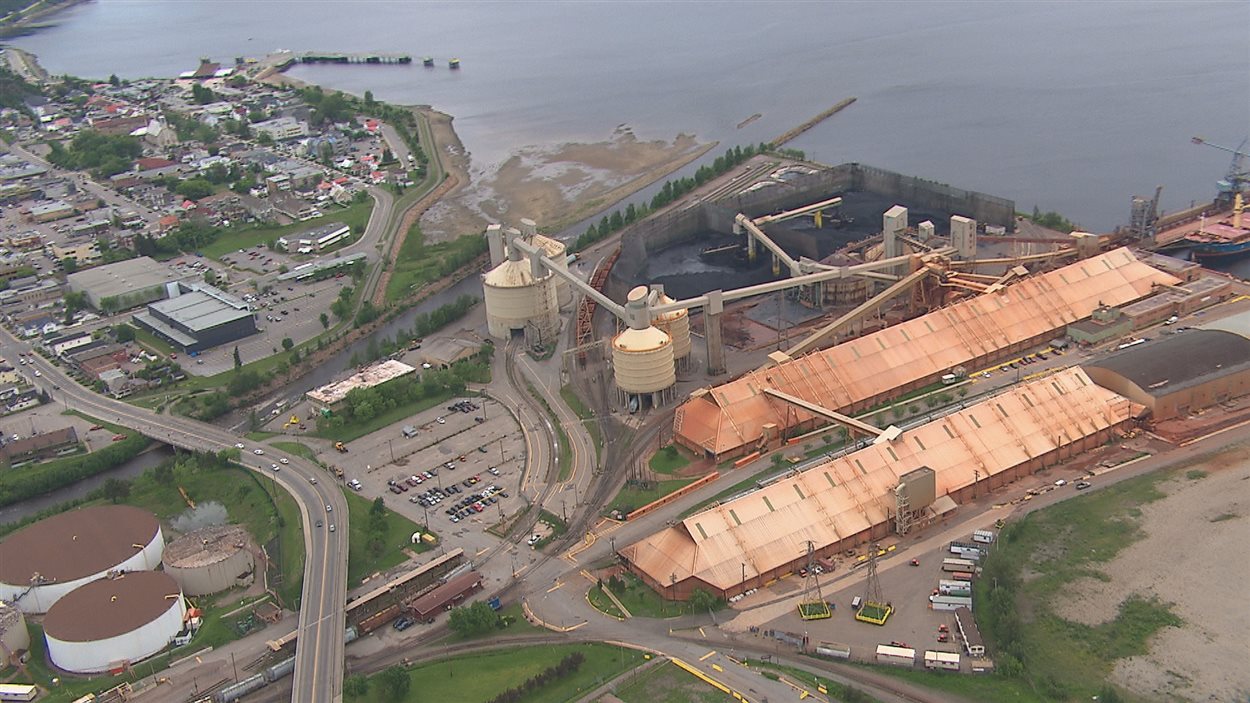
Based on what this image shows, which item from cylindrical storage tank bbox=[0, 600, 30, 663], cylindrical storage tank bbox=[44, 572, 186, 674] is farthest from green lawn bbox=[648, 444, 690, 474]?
cylindrical storage tank bbox=[0, 600, 30, 663]

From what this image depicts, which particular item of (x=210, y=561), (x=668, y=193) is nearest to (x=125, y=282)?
(x=668, y=193)

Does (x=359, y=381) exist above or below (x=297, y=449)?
above

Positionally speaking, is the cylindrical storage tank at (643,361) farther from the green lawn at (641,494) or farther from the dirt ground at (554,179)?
the dirt ground at (554,179)

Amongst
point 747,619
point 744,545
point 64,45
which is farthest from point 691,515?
point 64,45

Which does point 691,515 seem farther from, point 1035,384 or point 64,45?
point 64,45

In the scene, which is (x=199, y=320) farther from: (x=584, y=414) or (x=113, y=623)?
(x=113, y=623)

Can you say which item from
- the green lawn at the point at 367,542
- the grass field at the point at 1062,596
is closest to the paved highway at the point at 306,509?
the green lawn at the point at 367,542
